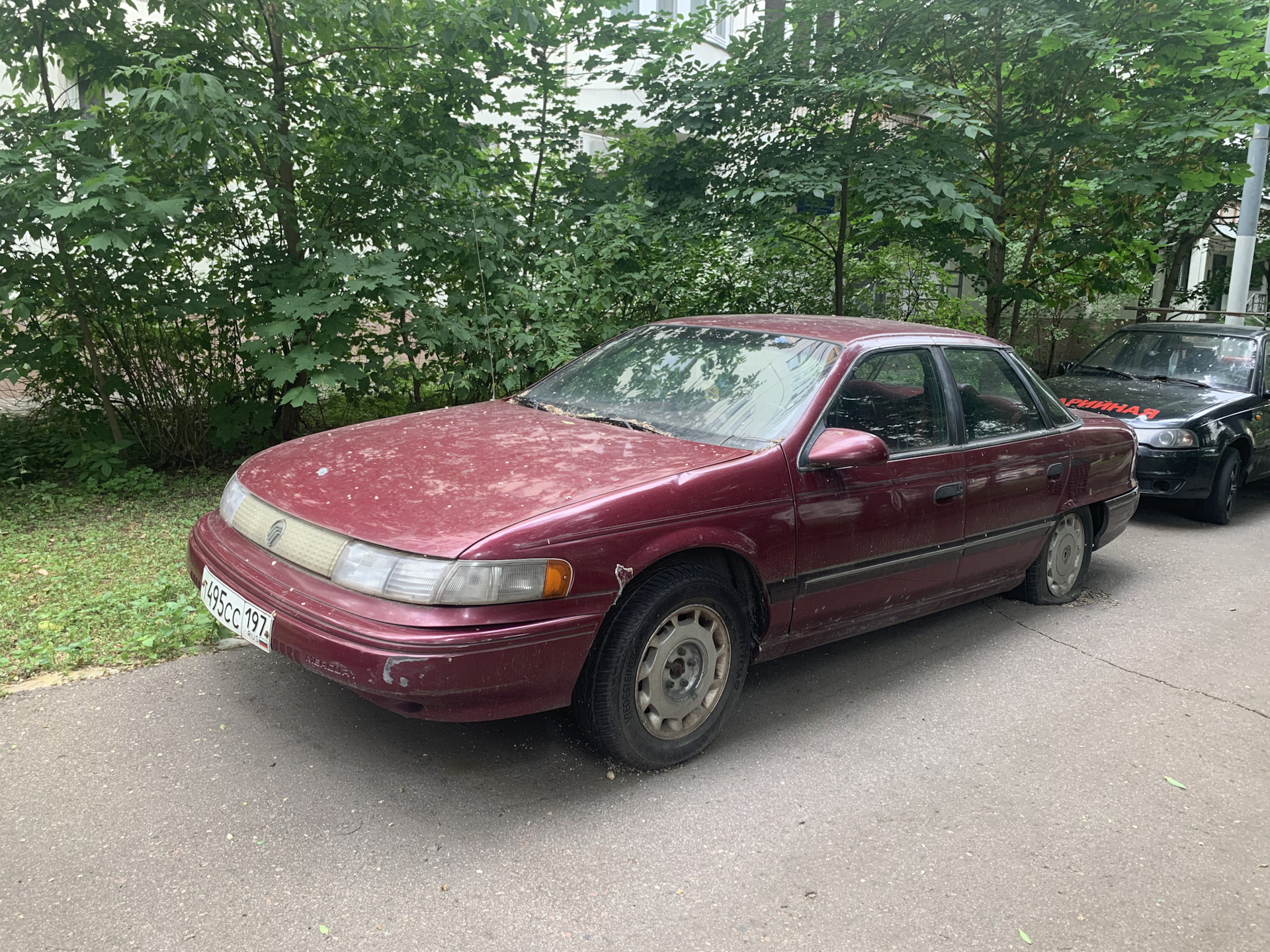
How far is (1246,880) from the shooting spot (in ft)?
9.46

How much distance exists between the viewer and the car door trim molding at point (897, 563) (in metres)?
3.61

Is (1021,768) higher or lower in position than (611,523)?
lower

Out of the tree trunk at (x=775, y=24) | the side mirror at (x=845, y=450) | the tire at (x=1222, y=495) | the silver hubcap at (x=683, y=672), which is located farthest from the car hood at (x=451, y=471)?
the tire at (x=1222, y=495)

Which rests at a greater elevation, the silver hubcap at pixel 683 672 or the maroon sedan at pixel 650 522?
the maroon sedan at pixel 650 522

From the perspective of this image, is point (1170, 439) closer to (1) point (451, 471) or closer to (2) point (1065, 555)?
(2) point (1065, 555)

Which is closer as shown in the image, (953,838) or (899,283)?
(953,838)

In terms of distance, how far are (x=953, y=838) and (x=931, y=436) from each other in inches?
71.5

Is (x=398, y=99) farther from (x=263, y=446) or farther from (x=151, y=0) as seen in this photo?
(x=263, y=446)

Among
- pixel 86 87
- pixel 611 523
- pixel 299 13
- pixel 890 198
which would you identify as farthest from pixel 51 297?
pixel 890 198

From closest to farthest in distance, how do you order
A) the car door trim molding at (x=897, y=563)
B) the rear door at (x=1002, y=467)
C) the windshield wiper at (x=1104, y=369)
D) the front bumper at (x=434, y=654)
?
1. the front bumper at (x=434, y=654)
2. the car door trim molding at (x=897, y=563)
3. the rear door at (x=1002, y=467)
4. the windshield wiper at (x=1104, y=369)

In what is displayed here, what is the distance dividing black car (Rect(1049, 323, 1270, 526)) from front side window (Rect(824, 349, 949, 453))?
3.63 m

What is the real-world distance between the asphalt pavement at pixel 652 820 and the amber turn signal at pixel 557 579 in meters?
0.76

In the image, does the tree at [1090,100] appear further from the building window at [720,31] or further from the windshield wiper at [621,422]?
the building window at [720,31]

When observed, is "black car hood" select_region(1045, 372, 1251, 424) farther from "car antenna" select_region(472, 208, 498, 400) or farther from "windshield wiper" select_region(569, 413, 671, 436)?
"windshield wiper" select_region(569, 413, 671, 436)
